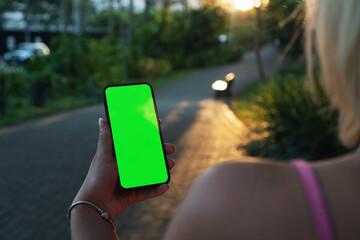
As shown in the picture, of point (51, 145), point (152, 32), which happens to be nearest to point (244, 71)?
point (152, 32)

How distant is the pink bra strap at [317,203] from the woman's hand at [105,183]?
0.45m

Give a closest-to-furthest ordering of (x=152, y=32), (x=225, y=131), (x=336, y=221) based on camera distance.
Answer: (x=336, y=221) → (x=225, y=131) → (x=152, y=32)

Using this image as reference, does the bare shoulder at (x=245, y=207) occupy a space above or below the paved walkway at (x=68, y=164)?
above

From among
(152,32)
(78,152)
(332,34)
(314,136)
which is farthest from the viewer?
(152,32)

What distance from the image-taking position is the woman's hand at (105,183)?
1153 mm

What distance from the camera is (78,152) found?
866 centimetres

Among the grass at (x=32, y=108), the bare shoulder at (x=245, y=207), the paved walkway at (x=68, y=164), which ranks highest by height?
the bare shoulder at (x=245, y=207)

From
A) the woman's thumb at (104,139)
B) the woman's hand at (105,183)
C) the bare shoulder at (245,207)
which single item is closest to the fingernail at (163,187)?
the woman's hand at (105,183)

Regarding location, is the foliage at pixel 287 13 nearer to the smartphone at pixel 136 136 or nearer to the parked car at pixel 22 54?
the smartphone at pixel 136 136

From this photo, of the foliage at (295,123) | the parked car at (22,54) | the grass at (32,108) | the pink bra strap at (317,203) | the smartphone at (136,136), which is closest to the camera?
the pink bra strap at (317,203)

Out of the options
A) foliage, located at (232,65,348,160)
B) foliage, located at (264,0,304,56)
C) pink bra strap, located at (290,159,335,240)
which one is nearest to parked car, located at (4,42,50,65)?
foliage, located at (232,65,348,160)

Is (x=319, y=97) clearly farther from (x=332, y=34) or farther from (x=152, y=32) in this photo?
(x=152, y=32)

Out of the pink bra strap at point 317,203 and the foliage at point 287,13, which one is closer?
the pink bra strap at point 317,203

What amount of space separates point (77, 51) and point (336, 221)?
2052cm
